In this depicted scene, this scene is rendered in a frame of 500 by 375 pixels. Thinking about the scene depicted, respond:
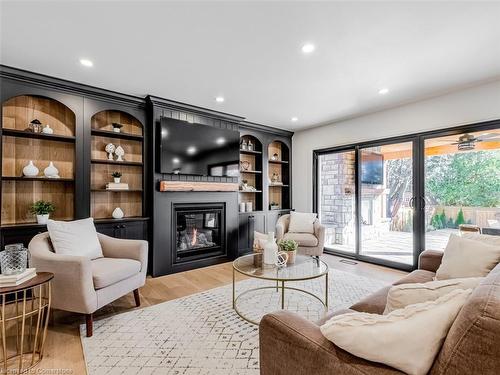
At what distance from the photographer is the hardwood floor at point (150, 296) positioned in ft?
6.12

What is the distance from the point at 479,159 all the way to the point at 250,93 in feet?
10.1

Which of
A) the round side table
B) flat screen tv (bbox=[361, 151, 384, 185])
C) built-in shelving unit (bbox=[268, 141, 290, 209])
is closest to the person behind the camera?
the round side table

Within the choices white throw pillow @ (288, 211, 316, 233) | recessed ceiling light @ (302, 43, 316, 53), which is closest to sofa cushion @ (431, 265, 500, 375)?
recessed ceiling light @ (302, 43, 316, 53)

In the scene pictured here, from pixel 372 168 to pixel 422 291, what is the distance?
3.72m

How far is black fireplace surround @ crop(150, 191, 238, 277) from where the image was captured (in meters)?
3.71

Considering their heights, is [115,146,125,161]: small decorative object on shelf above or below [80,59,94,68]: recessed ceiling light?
below

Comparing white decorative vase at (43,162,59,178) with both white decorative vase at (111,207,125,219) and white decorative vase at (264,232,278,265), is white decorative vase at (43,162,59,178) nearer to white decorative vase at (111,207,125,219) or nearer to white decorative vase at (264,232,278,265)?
white decorative vase at (111,207,125,219)

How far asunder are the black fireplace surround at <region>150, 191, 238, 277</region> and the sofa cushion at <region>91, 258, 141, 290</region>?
3.46 feet

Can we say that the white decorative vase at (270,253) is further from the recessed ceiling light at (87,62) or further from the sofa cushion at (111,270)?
the recessed ceiling light at (87,62)

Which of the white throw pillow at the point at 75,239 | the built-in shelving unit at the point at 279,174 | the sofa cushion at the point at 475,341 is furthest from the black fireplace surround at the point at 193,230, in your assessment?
the sofa cushion at the point at 475,341

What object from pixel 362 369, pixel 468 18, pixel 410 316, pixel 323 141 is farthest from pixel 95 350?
pixel 323 141

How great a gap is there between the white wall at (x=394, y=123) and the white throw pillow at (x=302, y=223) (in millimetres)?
803

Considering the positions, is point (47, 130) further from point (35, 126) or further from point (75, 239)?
point (75, 239)

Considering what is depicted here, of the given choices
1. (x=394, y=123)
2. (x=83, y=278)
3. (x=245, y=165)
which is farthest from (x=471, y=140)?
(x=83, y=278)
